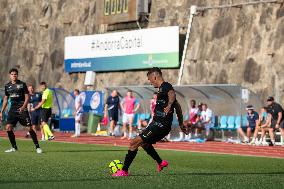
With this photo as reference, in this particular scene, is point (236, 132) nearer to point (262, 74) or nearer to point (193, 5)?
point (262, 74)

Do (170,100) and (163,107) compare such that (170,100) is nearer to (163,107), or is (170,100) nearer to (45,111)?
(163,107)

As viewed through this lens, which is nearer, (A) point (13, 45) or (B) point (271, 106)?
(B) point (271, 106)

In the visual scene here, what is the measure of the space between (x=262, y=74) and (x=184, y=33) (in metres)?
5.82

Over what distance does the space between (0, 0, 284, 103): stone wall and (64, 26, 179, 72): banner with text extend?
565mm

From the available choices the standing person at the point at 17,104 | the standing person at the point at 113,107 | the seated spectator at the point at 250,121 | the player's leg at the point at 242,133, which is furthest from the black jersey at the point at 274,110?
the standing person at the point at 17,104

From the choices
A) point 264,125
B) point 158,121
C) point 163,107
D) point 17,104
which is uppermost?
point 17,104

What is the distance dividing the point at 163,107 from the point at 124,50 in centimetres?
2662

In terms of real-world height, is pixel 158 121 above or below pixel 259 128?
below

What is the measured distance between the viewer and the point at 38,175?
13031 mm

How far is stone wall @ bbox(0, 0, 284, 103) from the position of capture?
33062 millimetres

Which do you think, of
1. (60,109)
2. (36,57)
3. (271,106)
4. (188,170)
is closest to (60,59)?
(36,57)

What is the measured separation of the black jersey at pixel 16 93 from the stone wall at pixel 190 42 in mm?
14766

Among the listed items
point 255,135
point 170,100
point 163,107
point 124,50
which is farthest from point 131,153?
point 124,50

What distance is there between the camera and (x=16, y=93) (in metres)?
19.8
